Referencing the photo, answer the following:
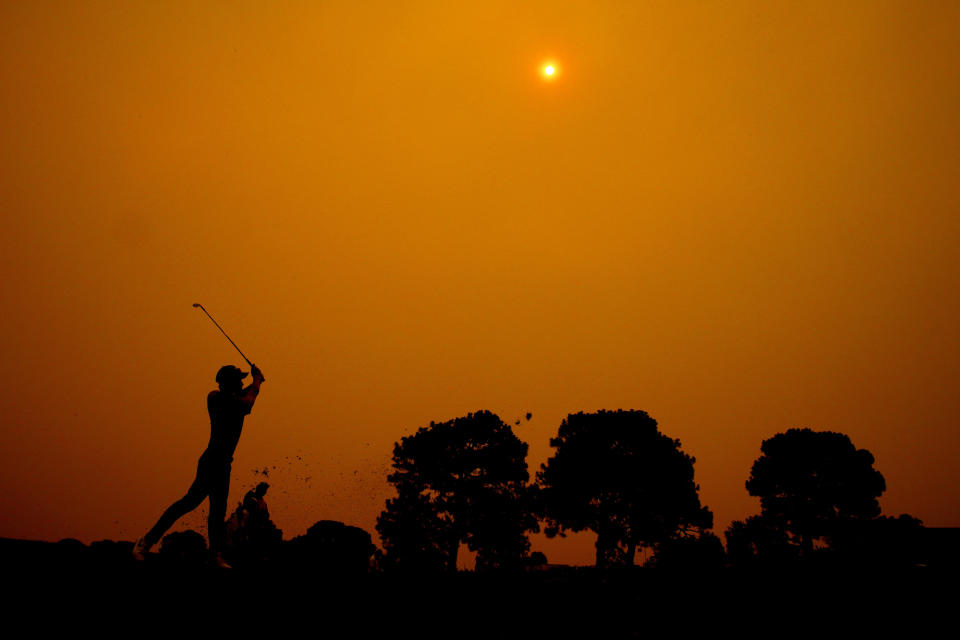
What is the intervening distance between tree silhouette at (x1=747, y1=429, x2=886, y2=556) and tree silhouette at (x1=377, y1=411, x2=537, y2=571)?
19.6 metres

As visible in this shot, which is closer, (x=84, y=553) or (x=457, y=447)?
(x=84, y=553)

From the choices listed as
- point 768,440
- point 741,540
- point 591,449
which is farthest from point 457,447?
point 741,540

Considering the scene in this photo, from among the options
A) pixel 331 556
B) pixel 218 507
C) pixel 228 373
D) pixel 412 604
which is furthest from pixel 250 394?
pixel 412 604

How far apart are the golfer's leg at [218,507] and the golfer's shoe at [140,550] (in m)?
0.81

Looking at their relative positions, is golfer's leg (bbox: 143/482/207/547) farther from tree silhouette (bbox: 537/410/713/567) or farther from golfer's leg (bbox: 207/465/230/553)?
tree silhouette (bbox: 537/410/713/567)

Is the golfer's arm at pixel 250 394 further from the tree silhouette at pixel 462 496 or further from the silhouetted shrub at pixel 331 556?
the tree silhouette at pixel 462 496

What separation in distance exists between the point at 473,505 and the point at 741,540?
3070 cm

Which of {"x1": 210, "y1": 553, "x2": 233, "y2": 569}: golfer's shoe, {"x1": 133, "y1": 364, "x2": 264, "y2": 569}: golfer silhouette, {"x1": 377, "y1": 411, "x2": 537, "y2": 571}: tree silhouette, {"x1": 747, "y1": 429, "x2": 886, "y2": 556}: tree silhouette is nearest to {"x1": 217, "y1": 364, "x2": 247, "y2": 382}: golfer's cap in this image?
{"x1": 133, "y1": 364, "x2": 264, "y2": 569}: golfer silhouette

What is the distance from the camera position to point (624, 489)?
35.2 meters

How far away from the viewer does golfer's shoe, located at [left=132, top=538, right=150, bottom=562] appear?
19.9 ft

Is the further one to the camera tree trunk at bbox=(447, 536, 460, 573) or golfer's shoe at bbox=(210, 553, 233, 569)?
tree trunk at bbox=(447, 536, 460, 573)

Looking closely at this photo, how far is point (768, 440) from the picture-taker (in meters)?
40.8

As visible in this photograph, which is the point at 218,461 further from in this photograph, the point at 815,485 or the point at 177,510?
the point at 815,485

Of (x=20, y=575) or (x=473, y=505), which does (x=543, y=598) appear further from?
(x=473, y=505)
